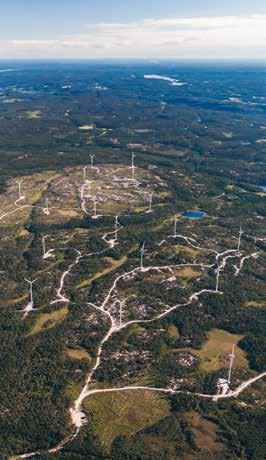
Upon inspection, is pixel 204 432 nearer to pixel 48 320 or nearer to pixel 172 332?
pixel 172 332

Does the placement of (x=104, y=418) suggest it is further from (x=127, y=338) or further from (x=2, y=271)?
(x=2, y=271)

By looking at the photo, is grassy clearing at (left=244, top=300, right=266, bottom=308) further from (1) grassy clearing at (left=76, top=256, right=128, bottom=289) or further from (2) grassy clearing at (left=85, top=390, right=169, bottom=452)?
(2) grassy clearing at (left=85, top=390, right=169, bottom=452)

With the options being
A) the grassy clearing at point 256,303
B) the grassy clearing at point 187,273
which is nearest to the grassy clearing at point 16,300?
the grassy clearing at point 187,273

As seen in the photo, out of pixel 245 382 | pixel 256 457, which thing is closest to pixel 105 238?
pixel 245 382

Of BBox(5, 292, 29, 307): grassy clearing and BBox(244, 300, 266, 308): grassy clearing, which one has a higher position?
BBox(5, 292, 29, 307): grassy clearing

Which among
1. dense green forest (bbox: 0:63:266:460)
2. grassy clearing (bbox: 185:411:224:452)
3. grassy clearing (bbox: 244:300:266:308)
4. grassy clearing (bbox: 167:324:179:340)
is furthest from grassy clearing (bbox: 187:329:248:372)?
grassy clearing (bbox: 244:300:266:308)

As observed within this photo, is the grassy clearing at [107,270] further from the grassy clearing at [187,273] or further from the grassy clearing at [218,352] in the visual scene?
the grassy clearing at [218,352]
